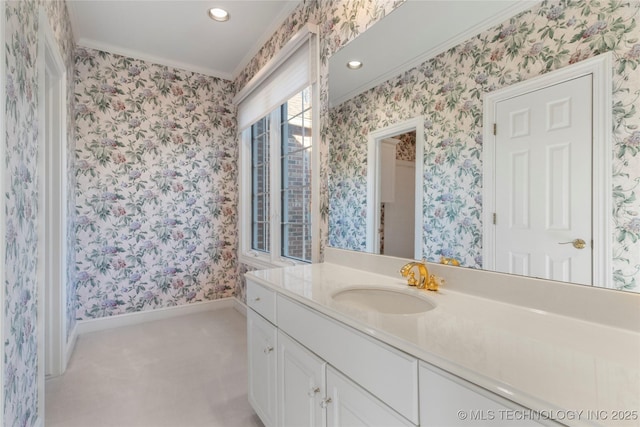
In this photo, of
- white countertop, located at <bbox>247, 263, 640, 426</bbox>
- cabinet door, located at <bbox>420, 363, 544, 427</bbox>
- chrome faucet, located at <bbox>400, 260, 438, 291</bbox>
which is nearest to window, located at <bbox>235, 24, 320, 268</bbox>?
chrome faucet, located at <bbox>400, 260, 438, 291</bbox>

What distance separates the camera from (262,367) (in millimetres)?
1491

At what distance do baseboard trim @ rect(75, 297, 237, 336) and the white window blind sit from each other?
6.56 ft

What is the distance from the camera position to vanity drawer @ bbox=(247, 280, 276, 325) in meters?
1.39

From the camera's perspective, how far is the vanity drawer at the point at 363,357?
0.75 m

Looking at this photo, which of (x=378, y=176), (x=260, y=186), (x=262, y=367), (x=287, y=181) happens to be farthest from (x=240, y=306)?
(x=378, y=176)

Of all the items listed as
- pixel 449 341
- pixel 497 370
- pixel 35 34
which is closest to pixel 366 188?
pixel 449 341

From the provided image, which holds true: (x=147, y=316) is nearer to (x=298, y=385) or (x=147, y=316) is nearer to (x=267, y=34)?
(x=298, y=385)

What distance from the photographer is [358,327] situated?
0.89 meters

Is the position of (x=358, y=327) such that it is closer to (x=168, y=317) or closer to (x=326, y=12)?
(x=326, y=12)

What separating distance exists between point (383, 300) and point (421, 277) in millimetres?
196

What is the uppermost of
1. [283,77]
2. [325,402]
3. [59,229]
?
[283,77]

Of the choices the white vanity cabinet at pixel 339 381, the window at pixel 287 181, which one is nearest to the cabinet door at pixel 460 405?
the white vanity cabinet at pixel 339 381

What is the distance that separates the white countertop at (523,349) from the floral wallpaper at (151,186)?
2.52 m

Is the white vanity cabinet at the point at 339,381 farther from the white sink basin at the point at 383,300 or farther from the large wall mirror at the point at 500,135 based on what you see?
the large wall mirror at the point at 500,135
